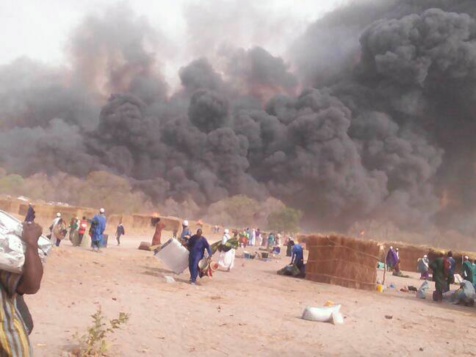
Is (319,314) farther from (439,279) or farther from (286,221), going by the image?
(286,221)

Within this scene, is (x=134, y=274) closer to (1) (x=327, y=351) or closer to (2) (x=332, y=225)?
(1) (x=327, y=351)

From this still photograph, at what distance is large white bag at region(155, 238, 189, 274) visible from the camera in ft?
38.4

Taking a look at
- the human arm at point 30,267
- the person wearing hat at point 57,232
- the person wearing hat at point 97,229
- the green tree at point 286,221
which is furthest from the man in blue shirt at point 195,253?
the green tree at point 286,221

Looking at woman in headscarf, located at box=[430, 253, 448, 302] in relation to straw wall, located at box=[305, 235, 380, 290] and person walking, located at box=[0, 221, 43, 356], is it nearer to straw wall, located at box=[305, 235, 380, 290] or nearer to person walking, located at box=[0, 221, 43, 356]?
straw wall, located at box=[305, 235, 380, 290]

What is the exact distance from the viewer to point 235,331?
6469 millimetres

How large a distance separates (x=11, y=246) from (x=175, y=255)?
9910 millimetres

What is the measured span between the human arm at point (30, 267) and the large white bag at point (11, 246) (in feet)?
0.08

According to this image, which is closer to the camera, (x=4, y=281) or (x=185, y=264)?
(x=4, y=281)

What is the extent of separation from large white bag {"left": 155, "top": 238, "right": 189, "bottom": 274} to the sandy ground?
335 millimetres

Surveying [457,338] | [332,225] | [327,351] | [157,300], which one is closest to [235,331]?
[327,351]

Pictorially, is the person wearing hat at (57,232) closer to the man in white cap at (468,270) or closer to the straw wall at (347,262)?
the straw wall at (347,262)

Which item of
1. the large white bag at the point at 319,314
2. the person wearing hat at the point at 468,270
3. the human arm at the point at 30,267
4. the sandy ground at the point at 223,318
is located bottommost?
the sandy ground at the point at 223,318

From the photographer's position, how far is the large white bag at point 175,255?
11719mm

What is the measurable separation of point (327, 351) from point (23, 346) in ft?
15.0
